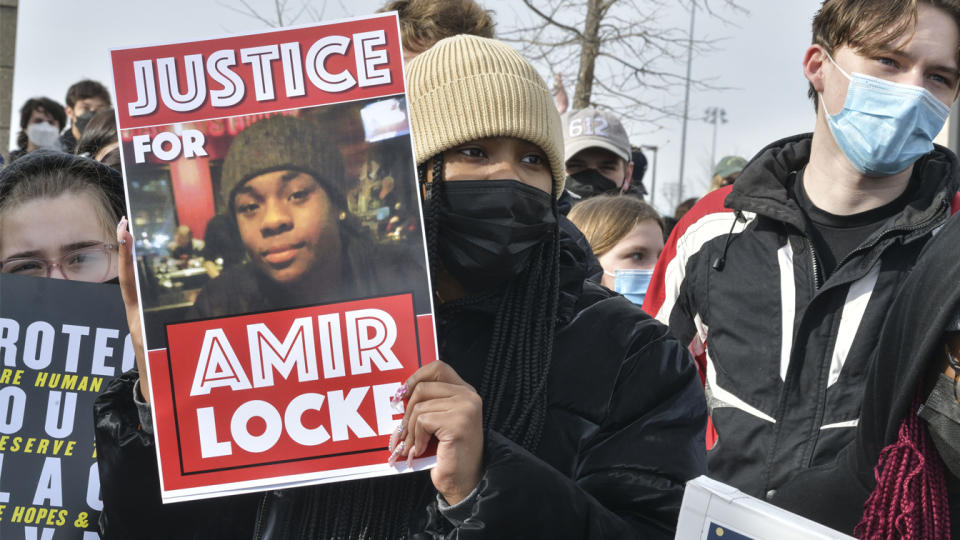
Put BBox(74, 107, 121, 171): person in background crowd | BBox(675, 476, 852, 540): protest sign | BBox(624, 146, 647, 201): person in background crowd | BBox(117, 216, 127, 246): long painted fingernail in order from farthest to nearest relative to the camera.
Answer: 1. BBox(624, 146, 647, 201): person in background crowd
2. BBox(74, 107, 121, 171): person in background crowd
3. BBox(117, 216, 127, 246): long painted fingernail
4. BBox(675, 476, 852, 540): protest sign

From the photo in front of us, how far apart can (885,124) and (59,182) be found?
7.24ft

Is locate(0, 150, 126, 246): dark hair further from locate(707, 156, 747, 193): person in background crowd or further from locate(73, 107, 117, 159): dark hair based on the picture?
locate(707, 156, 747, 193): person in background crowd

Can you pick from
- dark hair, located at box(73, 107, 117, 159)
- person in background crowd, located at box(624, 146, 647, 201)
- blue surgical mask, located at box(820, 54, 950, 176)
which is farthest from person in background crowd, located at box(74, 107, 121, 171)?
person in background crowd, located at box(624, 146, 647, 201)

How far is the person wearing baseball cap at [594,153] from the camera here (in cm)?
495

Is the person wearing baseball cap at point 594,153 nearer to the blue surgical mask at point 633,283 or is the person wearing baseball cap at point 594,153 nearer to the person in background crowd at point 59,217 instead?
the blue surgical mask at point 633,283

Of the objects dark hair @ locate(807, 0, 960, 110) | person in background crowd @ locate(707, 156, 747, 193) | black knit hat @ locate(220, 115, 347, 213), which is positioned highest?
dark hair @ locate(807, 0, 960, 110)

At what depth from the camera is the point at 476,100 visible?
1811 mm

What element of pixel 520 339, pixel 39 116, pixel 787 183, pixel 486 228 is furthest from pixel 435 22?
pixel 39 116

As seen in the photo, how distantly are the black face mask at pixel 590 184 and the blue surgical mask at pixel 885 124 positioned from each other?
83.6 inches

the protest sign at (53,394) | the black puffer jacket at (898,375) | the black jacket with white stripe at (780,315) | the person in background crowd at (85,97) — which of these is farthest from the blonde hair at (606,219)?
the person in background crowd at (85,97)

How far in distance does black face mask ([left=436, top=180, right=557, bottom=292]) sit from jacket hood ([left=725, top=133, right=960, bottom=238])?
1312 millimetres

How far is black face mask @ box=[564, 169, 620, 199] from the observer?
5.08 metres

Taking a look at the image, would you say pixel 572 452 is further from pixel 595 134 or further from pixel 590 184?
pixel 590 184

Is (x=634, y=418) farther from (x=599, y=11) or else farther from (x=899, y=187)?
(x=599, y=11)
